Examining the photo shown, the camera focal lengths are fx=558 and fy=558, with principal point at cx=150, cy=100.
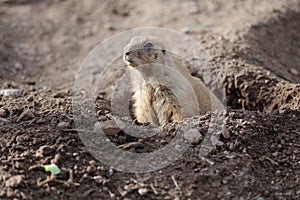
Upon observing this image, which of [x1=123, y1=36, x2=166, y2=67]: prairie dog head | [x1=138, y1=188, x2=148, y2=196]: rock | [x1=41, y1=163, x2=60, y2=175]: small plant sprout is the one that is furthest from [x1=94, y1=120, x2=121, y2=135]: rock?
[x1=123, y1=36, x2=166, y2=67]: prairie dog head

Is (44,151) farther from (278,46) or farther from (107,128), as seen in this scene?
(278,46)

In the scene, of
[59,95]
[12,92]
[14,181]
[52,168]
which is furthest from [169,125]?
[12,92]

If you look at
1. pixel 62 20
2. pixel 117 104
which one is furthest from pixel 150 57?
pixel 62 20

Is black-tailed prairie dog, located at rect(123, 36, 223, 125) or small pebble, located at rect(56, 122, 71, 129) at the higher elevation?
black-tailed prairie dog, located at rect(123, 36, 223, 125)

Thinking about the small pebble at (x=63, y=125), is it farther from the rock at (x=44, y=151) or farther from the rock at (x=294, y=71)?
the rock at (x=294, y=71)

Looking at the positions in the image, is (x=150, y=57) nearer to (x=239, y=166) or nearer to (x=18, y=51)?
(x=239, y=166)

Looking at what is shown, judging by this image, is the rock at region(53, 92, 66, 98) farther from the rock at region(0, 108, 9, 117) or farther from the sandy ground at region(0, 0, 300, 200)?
the rock at region(0, 108, 9, 117)

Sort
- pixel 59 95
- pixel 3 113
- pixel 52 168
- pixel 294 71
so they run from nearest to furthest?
pixel 52 168, pixel 3 113, pixel 59 95, pixel 294 71
